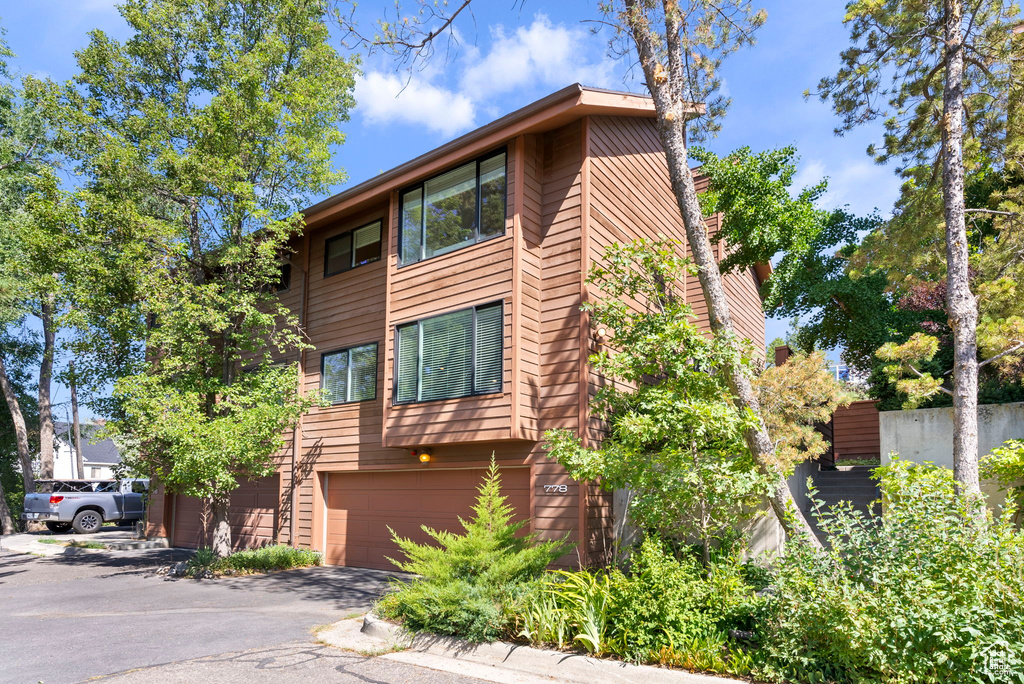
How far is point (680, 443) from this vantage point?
8.28 metres

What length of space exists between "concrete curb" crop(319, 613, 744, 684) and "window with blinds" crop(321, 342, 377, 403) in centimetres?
635

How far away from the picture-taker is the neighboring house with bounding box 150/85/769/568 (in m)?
10.7

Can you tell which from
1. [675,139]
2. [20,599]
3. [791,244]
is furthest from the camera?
[791,244]

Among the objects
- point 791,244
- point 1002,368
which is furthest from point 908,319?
point 1002,368

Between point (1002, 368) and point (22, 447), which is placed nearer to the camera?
point (1002, 368)

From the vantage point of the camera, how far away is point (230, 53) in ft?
49.9

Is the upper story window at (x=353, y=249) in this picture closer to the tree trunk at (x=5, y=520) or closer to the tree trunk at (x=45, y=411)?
the tree trunk at (x=45, y=411)

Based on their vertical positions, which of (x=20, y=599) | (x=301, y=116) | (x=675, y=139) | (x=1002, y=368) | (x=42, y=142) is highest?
(x=42, y=142)

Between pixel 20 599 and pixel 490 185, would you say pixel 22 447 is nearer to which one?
pixel 20 599

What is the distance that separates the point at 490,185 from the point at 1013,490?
868cm

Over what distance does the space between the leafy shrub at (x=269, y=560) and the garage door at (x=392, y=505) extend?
2.68ft

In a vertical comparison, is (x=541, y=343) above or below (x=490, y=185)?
below

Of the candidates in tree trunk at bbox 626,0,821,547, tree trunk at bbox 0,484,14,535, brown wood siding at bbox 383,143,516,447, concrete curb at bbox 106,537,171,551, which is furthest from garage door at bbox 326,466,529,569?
tree trunk at bbox 0,484,14,535

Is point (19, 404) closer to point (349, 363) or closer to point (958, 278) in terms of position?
point (349, 363)
